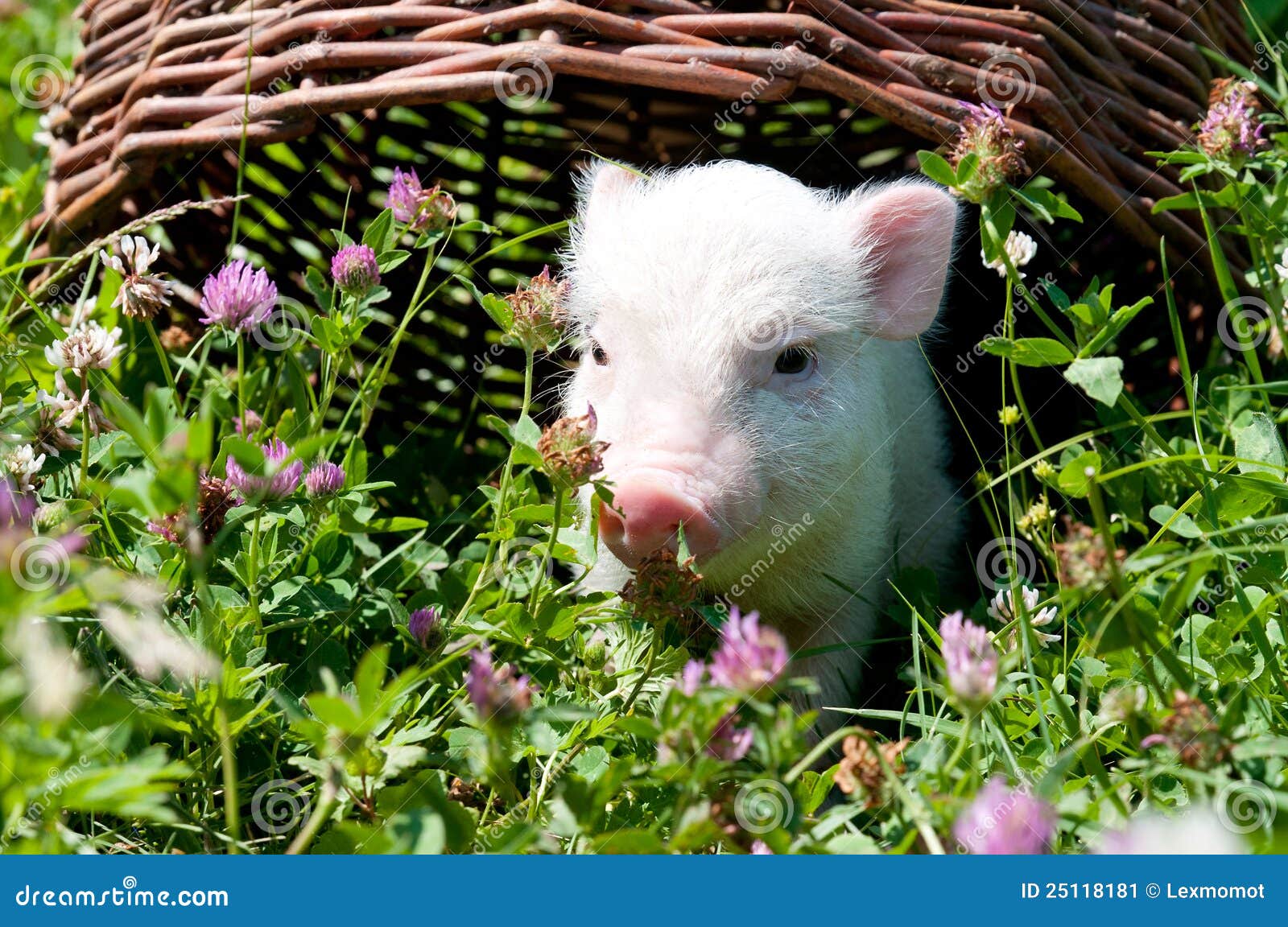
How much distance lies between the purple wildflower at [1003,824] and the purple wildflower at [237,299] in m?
1.59

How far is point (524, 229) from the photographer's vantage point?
172 inches

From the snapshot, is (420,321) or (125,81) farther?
(420,321)

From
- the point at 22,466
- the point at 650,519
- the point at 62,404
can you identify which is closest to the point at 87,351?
the point at 62,404

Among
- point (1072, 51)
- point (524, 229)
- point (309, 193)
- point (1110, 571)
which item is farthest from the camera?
point (524, 229)

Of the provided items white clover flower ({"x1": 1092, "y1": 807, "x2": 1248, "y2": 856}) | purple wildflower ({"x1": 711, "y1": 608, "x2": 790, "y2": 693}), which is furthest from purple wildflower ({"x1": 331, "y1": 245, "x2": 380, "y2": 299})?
white clover flower ({"x1": 1092, "y1": 807, "x2": 1248, "y2": 856})

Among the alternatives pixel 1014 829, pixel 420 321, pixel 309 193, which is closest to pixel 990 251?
pixel 1014 829

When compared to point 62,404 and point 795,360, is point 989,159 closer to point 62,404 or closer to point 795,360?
point 795,360

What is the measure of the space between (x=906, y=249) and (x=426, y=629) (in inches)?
62.8

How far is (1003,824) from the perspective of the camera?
4.31ft

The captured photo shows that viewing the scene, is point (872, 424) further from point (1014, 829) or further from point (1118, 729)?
point (1014, 829)

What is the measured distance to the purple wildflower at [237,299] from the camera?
2.28m

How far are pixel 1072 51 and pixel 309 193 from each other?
7.40 ft

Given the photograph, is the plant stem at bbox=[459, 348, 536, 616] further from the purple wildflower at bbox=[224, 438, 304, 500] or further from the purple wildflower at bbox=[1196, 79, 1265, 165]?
the purple wildflower at bbox=[1196, 79, 1265, 165]

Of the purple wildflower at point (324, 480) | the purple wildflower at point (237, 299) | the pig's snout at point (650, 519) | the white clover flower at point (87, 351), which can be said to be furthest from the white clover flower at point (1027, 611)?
the white clover flower at point (87, 351)
